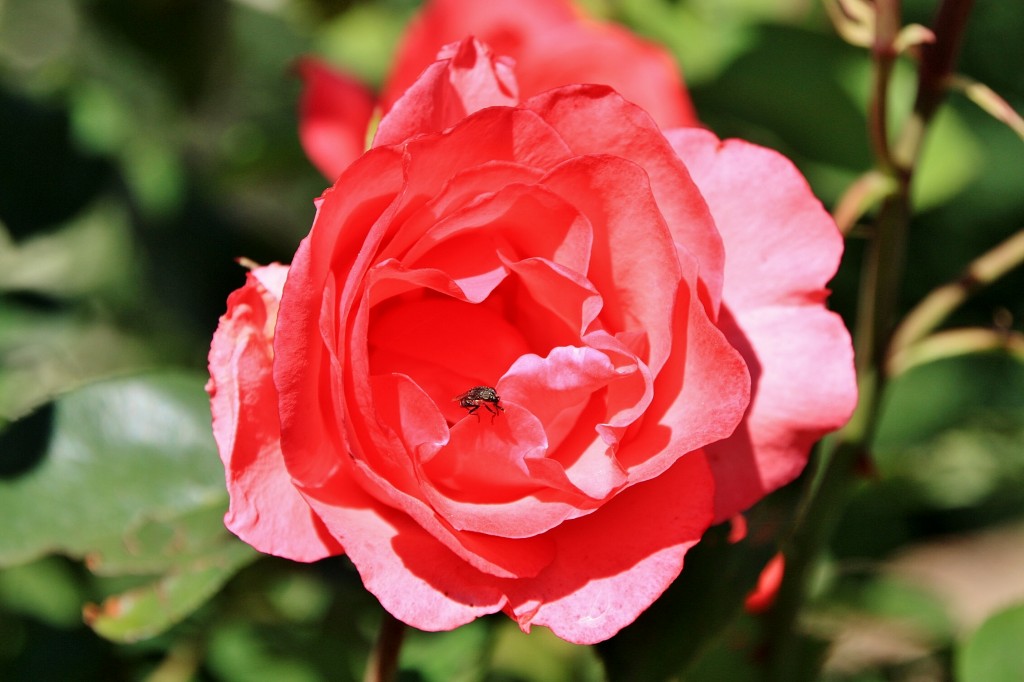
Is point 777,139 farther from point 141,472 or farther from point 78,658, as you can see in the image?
point 78,658

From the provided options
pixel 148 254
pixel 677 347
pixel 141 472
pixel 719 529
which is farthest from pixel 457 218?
pixel 148 254

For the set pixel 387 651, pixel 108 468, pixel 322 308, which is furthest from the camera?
pixel 108 468

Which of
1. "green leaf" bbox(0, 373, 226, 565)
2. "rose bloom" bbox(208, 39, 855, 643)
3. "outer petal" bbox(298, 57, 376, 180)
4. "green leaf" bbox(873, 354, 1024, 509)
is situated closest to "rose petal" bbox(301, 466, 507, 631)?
"rose bloom" bbox(208, 39, 855, 643)

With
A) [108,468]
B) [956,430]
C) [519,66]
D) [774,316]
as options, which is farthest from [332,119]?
[956,430]

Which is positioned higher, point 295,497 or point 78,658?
point 295,497

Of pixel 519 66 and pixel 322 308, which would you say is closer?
pixel 322 308

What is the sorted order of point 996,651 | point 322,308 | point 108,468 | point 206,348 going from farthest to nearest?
1. point 206,348
2. point 996,651
3. point 108,468
4. point 322,308

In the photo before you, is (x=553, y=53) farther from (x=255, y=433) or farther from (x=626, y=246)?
(x=255, y=433)
